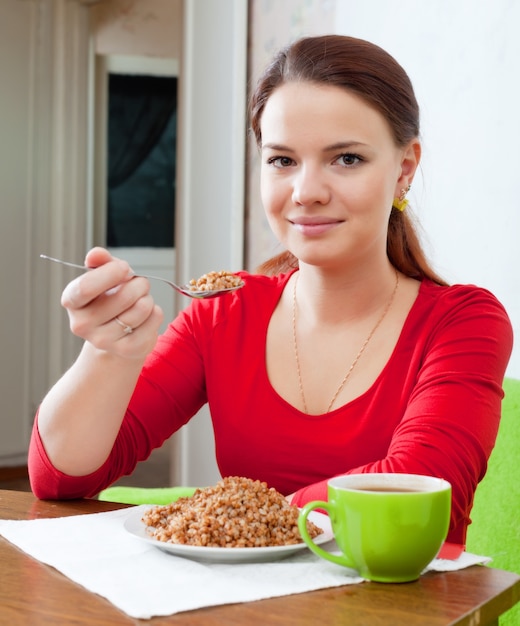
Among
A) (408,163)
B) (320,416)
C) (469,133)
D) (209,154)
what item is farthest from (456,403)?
(209,154)

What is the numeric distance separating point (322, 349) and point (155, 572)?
26.0 inches

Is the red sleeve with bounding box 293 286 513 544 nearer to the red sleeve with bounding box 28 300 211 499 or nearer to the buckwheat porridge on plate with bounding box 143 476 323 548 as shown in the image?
the buckwheat porridge on plate with bounding box 143 476 323 548

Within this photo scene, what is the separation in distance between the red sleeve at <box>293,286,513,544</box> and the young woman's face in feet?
0.57

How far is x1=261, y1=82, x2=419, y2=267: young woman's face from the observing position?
1273 millimetres

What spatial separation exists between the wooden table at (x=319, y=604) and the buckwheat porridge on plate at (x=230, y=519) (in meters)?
0.11

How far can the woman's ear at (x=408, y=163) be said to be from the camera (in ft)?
4.71

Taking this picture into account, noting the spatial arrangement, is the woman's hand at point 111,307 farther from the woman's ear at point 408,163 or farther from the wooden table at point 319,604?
the woman's ear at point 408,163

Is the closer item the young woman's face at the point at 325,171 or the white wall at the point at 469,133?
the young woman's face at the point at 325,171

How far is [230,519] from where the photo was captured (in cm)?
90

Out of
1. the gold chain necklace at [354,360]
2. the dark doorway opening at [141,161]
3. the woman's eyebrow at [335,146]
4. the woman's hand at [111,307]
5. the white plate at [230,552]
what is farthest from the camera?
the dark doorway opening at [141,161]

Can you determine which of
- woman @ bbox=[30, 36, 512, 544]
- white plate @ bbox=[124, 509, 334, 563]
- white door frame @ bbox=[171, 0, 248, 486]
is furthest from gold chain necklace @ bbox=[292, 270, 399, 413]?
white door frame @ bbox=[171, 0, 248, 486]

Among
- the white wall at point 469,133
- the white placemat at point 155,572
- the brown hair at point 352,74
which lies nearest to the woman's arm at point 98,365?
the white placemat at point 155,572

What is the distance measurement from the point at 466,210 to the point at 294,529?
132 cm

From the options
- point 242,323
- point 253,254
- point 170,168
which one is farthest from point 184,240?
point 170,168
